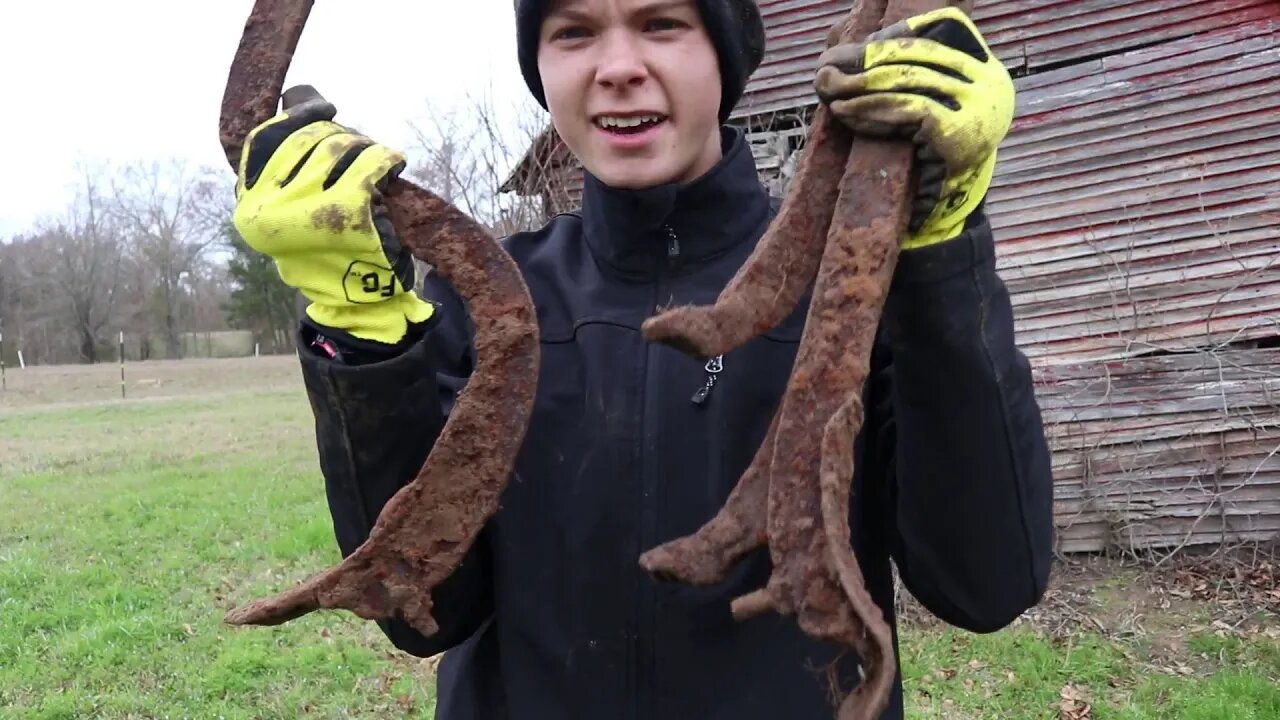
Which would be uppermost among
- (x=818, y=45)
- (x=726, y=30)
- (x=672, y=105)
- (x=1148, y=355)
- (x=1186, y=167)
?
(x=818, y=45)

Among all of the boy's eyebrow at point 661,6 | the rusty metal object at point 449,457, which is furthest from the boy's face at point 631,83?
the rusty metal object at point 449,457

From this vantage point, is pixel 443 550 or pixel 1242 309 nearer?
pixel 443 550

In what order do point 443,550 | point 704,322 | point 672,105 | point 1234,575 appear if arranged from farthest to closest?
point 1234,575, point 672,105, point 443,550, point 704,322

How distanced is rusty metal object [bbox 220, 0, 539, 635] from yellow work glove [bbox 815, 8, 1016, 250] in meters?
0.59

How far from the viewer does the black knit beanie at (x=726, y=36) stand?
62.6 inches

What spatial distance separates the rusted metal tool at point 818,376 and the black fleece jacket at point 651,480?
9.1 inches

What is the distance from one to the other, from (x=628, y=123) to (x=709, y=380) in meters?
0.51

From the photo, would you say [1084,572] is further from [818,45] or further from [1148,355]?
[818,45]

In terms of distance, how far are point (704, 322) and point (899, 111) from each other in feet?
1.17

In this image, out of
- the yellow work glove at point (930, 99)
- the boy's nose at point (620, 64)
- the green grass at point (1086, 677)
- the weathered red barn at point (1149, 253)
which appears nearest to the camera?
the yellow work glove at point (930, 99)

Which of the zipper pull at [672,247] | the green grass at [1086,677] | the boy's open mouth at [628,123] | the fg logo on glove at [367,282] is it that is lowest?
the green grass at [1086,677]

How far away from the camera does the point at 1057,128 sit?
702 cm

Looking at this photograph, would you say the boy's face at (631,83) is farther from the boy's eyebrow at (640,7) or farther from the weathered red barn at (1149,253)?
the weathered red barn at (1149,253)

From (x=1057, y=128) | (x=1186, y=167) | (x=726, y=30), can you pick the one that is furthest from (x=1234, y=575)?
(x=726, y=30)
